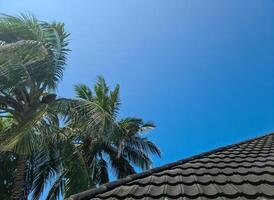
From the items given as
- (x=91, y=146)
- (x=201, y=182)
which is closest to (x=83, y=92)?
(x=91, y=146)

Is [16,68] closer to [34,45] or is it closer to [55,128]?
[34,45]

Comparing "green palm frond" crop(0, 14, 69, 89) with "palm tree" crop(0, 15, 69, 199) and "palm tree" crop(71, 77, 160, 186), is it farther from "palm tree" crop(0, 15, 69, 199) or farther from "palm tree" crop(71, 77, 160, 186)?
"palm tree" crop(71, 77, 160, 186)

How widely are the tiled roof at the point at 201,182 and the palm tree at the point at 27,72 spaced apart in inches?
246

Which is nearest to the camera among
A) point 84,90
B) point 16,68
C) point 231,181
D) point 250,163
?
point 231,181

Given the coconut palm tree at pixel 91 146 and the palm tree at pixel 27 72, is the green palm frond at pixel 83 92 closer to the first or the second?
the coconut palm tree at pixel 91 146

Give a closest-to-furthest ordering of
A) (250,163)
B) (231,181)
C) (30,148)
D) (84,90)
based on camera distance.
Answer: (231,181) → (250,163) → (30,148) → (84,90)

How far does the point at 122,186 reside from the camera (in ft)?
12.7

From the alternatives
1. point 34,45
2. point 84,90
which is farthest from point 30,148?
point 84,90

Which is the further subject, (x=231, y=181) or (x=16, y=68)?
(x=16, y=68)

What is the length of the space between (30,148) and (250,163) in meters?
6.79

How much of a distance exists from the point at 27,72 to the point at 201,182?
857cm

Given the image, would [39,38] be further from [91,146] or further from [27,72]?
[91,146]

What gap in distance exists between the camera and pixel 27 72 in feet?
35.5

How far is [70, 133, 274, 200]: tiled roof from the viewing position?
3.42m
